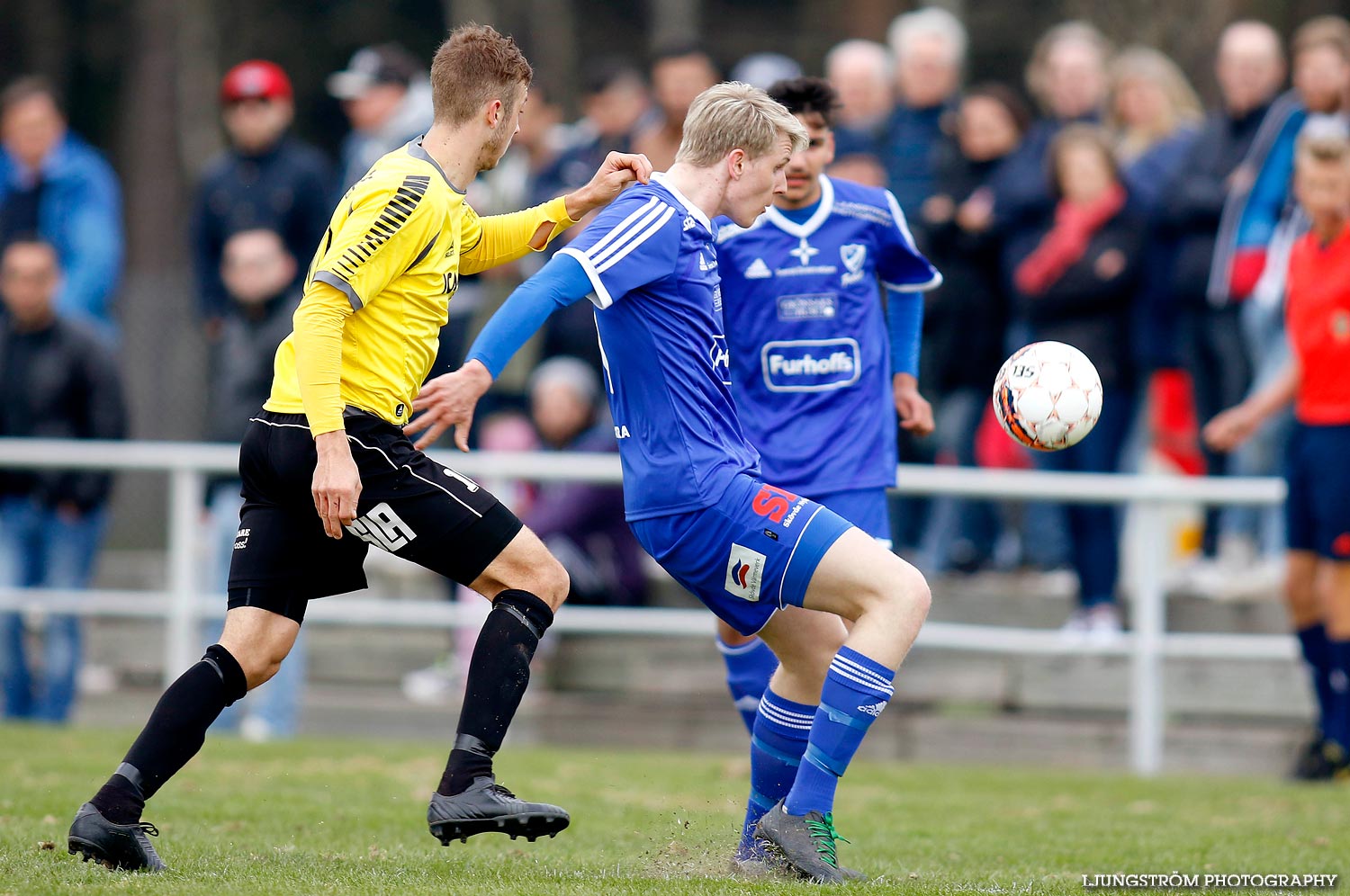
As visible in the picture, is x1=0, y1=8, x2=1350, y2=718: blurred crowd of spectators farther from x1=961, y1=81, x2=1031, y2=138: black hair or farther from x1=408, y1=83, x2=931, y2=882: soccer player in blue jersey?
x1=408, y1=83, x2=931, y2=882: soccer player in blue jersey

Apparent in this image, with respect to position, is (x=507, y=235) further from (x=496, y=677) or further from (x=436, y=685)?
(x=436, y=685)

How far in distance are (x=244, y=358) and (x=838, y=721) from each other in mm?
5886


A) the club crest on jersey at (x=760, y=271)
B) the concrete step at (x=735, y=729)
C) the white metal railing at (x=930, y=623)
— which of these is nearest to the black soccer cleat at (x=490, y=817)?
the club crest on jersey at (x=760, y=271)

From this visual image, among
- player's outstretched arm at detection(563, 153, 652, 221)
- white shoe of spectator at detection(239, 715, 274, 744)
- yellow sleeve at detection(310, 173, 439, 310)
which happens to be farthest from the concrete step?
yellow sleeve at detection(310, 173, 439, 310)

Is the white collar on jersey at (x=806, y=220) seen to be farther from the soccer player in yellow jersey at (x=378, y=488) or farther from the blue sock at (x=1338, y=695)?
the blue sock at (x=1338, y=695)

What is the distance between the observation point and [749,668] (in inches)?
259

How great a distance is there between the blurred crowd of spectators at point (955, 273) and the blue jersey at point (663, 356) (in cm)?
451

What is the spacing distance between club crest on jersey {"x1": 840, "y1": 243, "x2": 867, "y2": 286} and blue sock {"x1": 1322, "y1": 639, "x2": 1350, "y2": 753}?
3.35m

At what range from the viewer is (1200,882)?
543 centimetres

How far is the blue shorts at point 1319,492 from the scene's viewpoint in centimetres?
805

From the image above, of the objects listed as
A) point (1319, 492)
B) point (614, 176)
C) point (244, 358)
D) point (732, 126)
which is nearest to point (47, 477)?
point (244, 358)

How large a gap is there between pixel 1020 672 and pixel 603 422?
9.67ft

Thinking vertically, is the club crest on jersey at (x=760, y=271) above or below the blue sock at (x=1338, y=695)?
above

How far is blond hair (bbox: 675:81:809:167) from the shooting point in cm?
531
